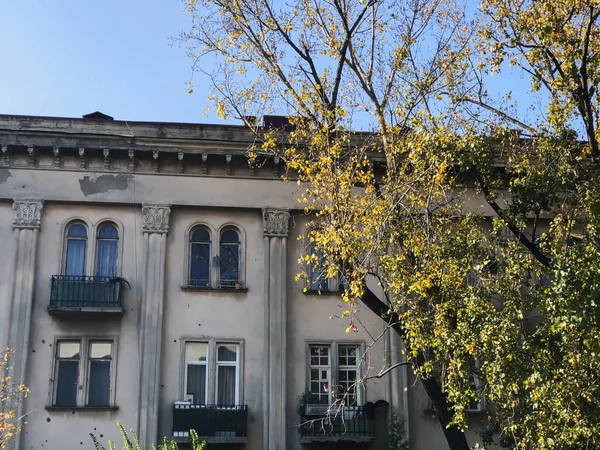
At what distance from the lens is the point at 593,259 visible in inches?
563

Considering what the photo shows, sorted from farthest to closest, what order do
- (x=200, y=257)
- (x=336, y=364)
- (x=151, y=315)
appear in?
(x=200, y=257) < (x=336, y=364) < (x=151, y=315)

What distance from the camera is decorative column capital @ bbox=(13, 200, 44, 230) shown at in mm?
22922

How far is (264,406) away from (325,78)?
358 inches

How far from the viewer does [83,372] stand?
22266mm

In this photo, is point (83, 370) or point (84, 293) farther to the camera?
point (84, 293)

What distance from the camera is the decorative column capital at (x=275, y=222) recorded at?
78.0ft

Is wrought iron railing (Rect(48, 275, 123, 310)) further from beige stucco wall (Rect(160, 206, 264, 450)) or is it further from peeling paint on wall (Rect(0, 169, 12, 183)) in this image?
peeling paint on wall (Rect(0, 169, 12, 183))

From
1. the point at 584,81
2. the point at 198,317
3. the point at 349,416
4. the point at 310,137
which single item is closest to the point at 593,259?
the point at 584,81

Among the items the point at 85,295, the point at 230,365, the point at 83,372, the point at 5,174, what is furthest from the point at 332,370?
the point at 5,174

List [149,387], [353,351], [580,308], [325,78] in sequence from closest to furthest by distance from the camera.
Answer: [580,308] < [325,78] < [149,387] < [353,351]

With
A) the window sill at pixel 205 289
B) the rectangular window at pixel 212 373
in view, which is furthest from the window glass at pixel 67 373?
the window sill at pixel 205 289

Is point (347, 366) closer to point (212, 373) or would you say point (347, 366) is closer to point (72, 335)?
point (212, 373)

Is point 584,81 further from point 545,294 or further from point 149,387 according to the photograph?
point 149,387

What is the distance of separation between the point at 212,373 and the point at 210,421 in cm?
132
